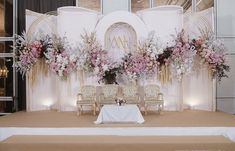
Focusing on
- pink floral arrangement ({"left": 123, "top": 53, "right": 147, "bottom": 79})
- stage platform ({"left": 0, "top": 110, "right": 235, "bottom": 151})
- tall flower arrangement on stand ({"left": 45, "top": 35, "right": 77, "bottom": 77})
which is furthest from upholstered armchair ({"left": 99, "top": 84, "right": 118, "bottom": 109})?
stage platform ({"left": 0, "top": 110, "right": 235, "bottom": 151})

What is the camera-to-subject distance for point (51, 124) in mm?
7574

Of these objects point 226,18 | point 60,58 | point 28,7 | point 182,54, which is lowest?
point 60,58

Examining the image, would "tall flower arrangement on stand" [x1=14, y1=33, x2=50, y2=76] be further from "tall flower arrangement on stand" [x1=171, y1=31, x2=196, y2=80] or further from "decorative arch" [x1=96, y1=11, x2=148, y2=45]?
"tall flower arrangement on stand" [x1=171, y1=31, x2=196, y2=80]

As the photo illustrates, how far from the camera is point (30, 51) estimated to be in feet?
32.0

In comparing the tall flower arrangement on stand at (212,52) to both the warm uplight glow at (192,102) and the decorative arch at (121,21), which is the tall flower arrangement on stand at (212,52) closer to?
the warm uplight glow at (192,102)

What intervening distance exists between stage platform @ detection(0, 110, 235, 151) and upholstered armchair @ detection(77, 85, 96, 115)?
0.81 metres

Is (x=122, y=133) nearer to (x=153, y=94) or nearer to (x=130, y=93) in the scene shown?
(x=130, y=93)

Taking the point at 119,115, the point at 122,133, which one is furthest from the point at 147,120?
the point at 122,133

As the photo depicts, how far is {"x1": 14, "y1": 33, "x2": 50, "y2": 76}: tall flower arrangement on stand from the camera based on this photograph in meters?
9.74

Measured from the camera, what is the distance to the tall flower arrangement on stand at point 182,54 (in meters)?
9.53

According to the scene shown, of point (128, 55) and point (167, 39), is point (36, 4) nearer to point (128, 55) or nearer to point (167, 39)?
point (128, 55)

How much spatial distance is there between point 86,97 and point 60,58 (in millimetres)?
1328

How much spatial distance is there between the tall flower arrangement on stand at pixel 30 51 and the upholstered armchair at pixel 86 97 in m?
1.65

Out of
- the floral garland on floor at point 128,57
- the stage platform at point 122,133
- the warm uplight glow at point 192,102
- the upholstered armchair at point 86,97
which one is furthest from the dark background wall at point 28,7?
the warm uplight glow at point 192,102
